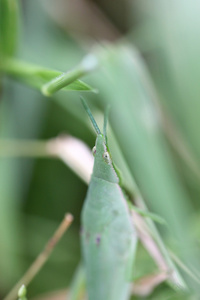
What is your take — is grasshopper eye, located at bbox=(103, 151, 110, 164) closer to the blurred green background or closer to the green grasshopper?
the green grasshopper

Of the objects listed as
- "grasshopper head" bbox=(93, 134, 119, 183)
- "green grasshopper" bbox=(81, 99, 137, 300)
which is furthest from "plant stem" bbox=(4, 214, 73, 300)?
"grasshopper head" bbox=(93, 134, 119, 183)

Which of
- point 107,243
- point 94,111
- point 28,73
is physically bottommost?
point 107,243

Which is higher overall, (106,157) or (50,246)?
(106,157)

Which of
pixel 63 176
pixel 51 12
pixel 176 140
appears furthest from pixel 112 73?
pixel 51 12

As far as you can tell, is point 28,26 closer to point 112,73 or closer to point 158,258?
point 112,73

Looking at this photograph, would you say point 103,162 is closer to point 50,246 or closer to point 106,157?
point 106,157

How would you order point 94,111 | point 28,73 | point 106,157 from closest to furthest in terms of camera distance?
1. point 106,157
2. point 28,73
3. point 94,111

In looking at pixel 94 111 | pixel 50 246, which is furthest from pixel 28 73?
pixel 50 246
